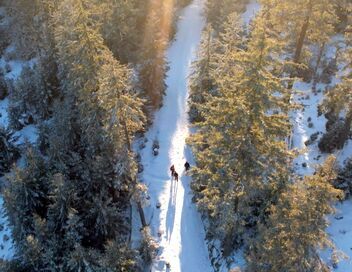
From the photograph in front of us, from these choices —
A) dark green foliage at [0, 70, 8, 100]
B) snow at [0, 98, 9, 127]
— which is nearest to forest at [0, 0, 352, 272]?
snow at [0, 98, 9, 127]

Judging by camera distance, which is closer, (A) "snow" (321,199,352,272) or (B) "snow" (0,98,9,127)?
(A) "snow" (321,199,352,272)

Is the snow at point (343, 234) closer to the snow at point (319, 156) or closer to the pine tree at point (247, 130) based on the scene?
the snow at point (319, 156)

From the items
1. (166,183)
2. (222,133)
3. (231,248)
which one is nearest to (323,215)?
(222,133)

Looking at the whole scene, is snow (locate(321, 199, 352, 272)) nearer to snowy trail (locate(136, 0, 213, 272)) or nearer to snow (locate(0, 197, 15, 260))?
snowy trail (locate(136, 0, 213, 272))

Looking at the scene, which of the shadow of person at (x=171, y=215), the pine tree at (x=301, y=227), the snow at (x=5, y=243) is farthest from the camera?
the snow at (x=5, y=243)

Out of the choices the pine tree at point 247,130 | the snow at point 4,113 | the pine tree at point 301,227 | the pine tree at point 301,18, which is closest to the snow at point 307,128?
the pine tree at point 301,18

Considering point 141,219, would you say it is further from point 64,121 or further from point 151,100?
point 151,100
